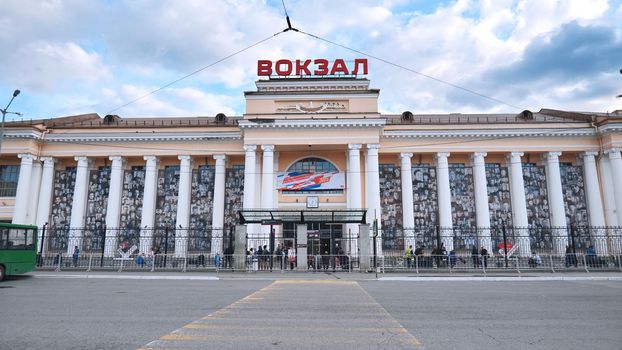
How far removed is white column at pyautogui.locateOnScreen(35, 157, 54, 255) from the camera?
34.8 m

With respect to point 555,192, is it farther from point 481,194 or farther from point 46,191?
point 46,191

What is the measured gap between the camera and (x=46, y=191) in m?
35.5

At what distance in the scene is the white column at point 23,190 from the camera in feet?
111

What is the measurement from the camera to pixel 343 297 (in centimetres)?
1203

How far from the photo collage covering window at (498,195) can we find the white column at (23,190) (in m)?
37.6

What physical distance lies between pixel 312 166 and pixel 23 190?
927 inches

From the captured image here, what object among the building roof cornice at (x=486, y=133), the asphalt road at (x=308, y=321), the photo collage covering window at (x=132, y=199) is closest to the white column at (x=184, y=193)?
the photo collage covering window at (x=132, y=199)

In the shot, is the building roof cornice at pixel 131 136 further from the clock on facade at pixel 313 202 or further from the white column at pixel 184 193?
the clock on facade at pixel 313 202

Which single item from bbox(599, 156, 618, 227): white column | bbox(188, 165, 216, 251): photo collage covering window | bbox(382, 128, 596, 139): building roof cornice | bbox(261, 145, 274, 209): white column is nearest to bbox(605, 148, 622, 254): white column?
bbox(599, 156, 618, 227): white column

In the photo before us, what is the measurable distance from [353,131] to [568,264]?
662 inches

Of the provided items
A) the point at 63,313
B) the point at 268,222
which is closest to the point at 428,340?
the point at 63,313

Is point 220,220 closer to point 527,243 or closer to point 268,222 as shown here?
point 268,222

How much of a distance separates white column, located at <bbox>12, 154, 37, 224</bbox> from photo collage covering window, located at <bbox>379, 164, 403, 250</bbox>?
28.9 m

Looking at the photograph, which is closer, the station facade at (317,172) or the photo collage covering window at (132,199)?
the station facade at (317,172)
